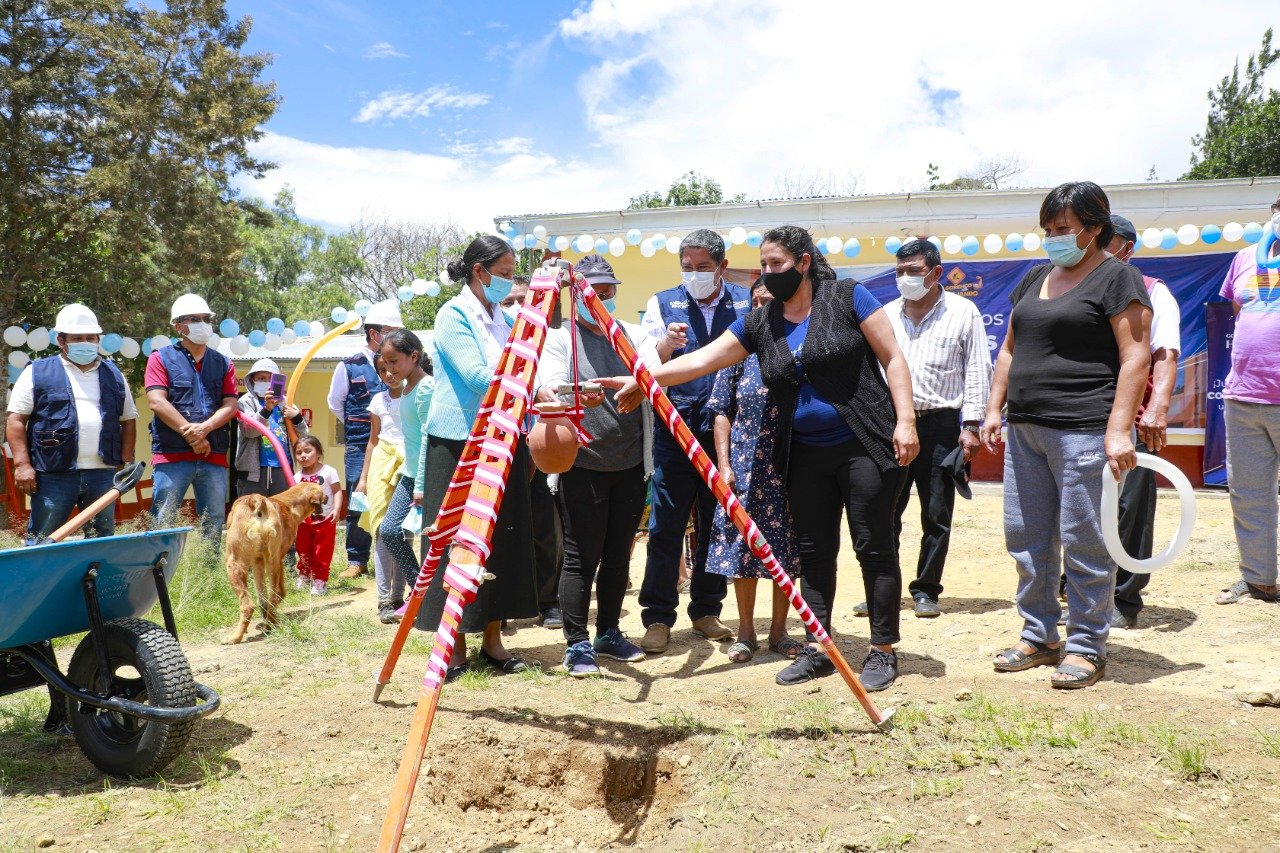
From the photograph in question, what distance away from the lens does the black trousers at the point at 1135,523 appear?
4711mm

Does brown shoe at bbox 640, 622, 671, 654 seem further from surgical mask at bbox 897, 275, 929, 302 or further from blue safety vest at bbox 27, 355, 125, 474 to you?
blue safety vest at bbox 27, 355, 125, 474

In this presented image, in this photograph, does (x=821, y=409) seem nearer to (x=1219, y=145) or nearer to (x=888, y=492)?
(x=888, y=492)

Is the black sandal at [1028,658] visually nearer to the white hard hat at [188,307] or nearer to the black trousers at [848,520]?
the black trousers at [848,520]

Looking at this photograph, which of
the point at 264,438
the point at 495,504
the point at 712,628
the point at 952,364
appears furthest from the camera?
the point at 264,438

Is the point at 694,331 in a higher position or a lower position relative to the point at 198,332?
lower

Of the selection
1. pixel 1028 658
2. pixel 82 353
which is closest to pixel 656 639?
pixel 1028 658

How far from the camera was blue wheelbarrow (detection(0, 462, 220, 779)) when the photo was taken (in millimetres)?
3203

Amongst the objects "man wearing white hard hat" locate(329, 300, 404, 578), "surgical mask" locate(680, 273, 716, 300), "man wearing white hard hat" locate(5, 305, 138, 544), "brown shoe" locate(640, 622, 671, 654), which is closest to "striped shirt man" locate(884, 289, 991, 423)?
"surgical mask" locate(680, 273, 716, 300)

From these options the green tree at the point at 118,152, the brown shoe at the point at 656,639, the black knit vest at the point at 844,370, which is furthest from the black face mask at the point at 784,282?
the green tree at the point at 118,152

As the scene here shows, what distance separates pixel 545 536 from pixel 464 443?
1.40 metres

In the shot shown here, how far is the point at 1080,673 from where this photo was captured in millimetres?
3756

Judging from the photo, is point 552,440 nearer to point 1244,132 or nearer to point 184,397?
point 184,397

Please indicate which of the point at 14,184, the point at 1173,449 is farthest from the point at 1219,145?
the point at 14,184

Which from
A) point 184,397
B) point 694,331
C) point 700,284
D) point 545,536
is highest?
point 700,284
